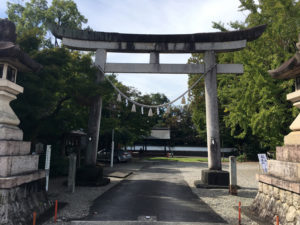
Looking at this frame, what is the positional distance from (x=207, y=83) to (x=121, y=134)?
1381 cm

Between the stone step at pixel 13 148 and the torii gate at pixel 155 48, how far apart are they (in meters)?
5.31

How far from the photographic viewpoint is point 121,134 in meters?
24.0

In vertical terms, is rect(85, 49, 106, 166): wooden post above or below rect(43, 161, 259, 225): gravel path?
above

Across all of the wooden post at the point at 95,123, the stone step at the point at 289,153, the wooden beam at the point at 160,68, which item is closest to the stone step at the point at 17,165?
the wooden post at the point at 95,123

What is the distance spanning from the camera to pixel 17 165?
20.2 ft

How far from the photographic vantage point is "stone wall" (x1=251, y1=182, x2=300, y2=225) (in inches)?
215

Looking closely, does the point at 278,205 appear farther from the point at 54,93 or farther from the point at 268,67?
the point at 268,67

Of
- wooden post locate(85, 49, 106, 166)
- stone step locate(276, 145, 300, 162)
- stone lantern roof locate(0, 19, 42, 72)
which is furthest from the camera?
wooden post locate(85, 49, 106, 166)

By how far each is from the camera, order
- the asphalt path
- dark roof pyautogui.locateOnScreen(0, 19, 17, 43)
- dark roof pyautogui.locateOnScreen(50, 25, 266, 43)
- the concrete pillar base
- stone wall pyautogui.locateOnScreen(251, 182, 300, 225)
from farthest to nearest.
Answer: dark roof pyautogui.locateOnScreen(50, 25, 266, 43) < the concrete pillar base < dark roof pyautogui.locateOnScreen(0, 19, 17, 43) < the asphalt path < stone wall pyautogui.locateOnScreen(251, 182, 300, 225)

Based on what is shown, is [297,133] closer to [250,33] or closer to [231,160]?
[231,160]

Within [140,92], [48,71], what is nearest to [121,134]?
[140,92]

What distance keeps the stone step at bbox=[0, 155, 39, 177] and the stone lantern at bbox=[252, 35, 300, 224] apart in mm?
7229

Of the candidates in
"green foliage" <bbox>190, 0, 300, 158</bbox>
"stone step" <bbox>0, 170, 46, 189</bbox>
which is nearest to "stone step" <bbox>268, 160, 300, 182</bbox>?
"green foliage" <bbox>190, 0, 300, 158</bbox>

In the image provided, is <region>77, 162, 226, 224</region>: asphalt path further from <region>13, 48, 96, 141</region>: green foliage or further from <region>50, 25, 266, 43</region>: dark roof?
<region>50, 25, 266, 43</region>: dark roof
